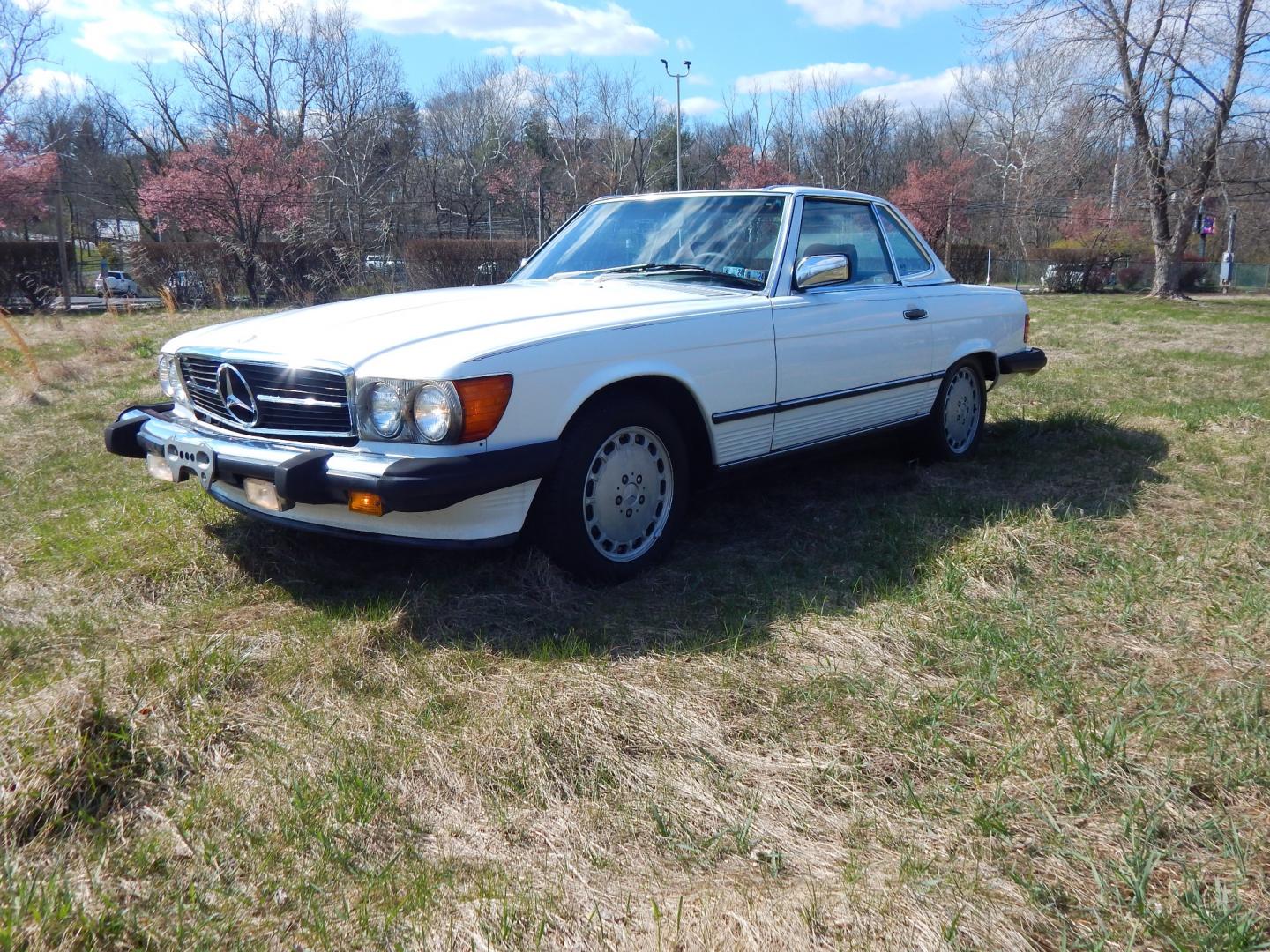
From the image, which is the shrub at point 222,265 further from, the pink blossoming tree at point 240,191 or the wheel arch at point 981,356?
the wheel arch at point 981,356

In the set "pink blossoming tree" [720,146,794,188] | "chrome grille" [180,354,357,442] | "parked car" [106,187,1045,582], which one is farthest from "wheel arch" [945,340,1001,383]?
"pink blossoming tree" [720,146,794,188]

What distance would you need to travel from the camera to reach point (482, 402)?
309cm

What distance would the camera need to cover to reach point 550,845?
216 centimetres

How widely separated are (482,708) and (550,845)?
65 centimetres

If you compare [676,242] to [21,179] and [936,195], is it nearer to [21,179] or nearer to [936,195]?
[21,179]

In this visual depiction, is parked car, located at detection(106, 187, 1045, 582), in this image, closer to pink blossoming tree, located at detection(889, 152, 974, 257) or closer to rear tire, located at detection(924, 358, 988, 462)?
rear tire, located at detection(924, 358, 988, 462)

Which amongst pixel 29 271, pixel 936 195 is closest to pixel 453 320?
pixel 29 271

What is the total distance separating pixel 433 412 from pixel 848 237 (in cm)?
277

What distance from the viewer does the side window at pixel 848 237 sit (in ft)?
15.1

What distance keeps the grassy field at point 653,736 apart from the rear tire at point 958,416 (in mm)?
952

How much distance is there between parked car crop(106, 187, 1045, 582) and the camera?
3100mm

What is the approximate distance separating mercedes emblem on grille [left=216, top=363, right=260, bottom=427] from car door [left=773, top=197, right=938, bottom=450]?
2.14 meters

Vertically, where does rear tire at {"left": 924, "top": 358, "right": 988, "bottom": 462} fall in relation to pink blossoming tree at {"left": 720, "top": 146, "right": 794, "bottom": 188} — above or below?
below

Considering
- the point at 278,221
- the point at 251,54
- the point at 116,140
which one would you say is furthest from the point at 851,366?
the point at 116,140
